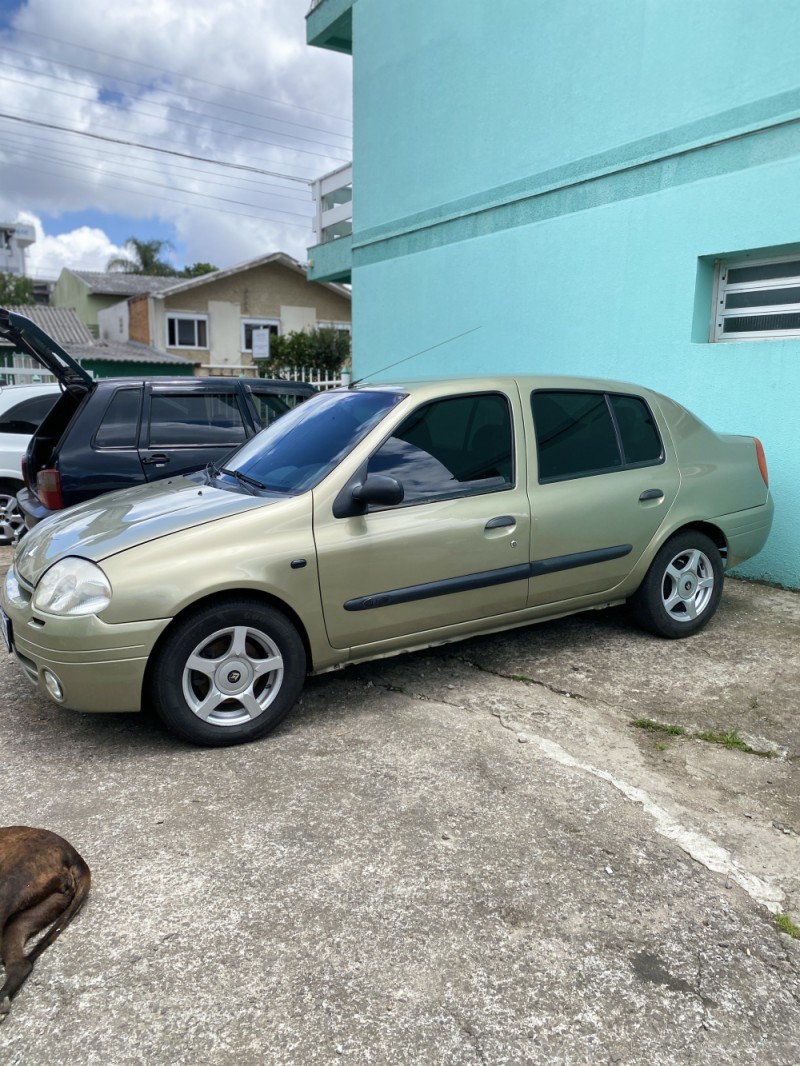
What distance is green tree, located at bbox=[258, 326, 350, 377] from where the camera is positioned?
22547 mm

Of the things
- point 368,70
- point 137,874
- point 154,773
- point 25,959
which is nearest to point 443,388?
point 154,773

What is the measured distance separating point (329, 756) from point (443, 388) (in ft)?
6.40

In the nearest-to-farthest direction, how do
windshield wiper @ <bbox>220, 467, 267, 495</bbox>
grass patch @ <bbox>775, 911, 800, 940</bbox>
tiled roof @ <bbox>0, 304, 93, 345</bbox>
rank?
grass patch @ <bbox>775, 911, 800, 940</bbox> < windshield wiper @ <bbox>220, 467, 267, 495</bbox> < tiled roof @ <bbox>0, 304, 93, 345</bbox>

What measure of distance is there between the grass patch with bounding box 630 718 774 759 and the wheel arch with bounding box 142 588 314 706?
1.64 meters

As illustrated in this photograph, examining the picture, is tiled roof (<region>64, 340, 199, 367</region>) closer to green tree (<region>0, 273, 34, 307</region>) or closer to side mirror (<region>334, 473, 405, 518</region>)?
green tree (<region>0, 273, 34, 307</region>)

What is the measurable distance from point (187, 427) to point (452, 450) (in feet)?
10.1

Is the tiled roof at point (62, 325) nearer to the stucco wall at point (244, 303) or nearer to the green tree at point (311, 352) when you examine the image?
the stucco wall at point (244, 303)

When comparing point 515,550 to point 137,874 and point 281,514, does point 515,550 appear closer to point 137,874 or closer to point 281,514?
point 281,514

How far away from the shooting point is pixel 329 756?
3.61 metres

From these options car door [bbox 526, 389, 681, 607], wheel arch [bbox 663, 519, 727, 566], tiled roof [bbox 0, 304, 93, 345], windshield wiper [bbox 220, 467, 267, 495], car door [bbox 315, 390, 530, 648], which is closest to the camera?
car door [bbox 315, 390, 530, 648]

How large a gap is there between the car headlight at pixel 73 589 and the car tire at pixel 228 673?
0.33m

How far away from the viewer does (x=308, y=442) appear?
4.31 metres

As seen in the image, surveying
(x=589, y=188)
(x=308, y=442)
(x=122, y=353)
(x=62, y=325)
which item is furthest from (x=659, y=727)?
(x=62, y=325)

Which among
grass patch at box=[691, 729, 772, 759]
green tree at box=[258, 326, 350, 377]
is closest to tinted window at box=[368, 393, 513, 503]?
grass patch at box=[691, 729, 772, 759]
